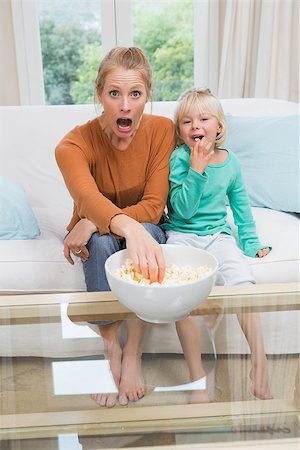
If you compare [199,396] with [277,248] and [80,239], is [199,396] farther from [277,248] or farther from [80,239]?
[277,248]

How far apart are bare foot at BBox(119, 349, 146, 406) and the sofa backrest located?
3.11 feet

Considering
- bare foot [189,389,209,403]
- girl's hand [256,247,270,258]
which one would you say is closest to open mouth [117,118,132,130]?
girl's hand [256,247,270,258]

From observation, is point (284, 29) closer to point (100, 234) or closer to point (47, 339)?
point (100, 234)

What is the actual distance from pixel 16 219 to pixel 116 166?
0.39 meters

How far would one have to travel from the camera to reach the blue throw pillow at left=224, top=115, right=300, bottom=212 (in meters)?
1.95

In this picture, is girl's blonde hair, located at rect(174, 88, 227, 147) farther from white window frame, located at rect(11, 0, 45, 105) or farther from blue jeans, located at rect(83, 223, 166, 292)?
white window frame, located at rect(11, 0, 45, 105)

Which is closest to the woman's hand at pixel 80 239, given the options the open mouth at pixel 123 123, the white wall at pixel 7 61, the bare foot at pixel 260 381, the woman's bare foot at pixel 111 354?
the open mouth at pixel 123 123

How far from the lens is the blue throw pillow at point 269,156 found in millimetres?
1946

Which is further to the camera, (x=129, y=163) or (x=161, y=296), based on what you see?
(x=129, y=163)

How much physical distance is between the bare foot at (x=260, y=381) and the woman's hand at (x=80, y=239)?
61 cm

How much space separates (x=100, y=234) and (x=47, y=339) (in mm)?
393

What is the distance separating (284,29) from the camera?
305 centimetres

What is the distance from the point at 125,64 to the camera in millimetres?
1520

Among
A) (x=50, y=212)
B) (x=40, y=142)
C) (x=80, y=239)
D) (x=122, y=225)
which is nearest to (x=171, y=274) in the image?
(x=122, y=225)
